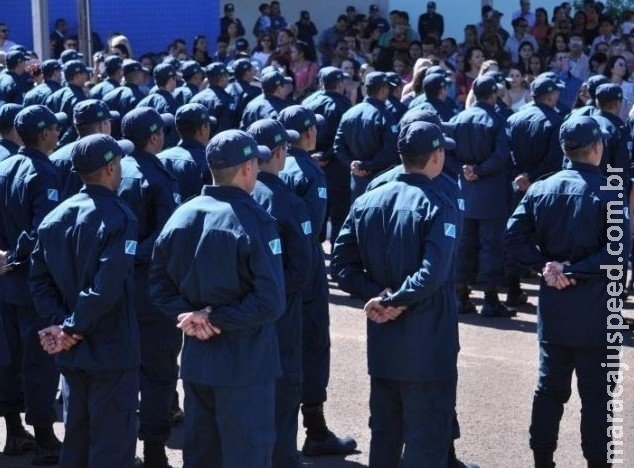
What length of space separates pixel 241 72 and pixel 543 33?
9.47m

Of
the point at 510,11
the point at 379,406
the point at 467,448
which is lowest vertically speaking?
the point at 467,448

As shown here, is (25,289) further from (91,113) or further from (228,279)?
(228,279)

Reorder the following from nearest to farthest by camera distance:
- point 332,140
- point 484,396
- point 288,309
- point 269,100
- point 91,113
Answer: point 288,309, point 91,113, point 484,396, point 269,100, point 332,140

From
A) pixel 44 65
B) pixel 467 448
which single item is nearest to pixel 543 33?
pixel 44 65

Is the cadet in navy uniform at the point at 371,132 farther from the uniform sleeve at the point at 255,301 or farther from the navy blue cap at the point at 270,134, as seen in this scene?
the uniform sleeve at the point at 255,301

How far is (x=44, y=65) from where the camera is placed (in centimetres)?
1385

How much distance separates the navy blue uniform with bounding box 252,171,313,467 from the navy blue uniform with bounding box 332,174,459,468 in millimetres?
376

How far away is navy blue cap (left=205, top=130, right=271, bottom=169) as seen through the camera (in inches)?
224

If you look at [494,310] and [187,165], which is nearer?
[187,165]

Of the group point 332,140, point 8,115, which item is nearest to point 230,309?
point 8,115

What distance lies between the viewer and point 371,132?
38.0ft

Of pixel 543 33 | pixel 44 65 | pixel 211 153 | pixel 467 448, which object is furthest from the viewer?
pixel 543 33

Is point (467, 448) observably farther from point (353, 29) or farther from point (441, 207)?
point (353, 29)

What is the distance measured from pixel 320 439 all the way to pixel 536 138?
14.3 feet
